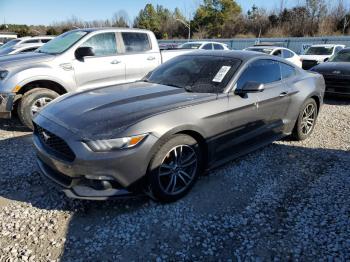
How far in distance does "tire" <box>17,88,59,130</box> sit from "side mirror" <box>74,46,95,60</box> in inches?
34.5

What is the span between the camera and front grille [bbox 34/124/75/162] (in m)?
3.03

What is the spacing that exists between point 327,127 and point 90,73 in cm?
485

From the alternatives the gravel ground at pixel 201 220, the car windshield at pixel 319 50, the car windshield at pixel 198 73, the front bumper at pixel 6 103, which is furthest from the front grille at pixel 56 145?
the car windshield at pixel 319 50

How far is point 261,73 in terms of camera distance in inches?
175

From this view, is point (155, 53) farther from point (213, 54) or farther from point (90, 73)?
point (213, 54)

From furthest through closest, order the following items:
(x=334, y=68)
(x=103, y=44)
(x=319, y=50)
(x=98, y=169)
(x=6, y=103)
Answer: (x=319, y=50) < (x=334, y=68) < (x=103, y=44) < (x=6, y=103) < (x=98, y=169)

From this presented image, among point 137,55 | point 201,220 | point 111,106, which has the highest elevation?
point 137,55

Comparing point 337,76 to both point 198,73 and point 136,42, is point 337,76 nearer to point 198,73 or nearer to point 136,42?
point 136,42

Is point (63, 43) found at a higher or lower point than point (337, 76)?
higher

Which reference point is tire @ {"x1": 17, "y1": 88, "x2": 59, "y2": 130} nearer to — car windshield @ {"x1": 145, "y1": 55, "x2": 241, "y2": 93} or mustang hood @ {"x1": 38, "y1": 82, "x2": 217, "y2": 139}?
mustang hood @ {"x1": 38, "y1": 82, "x2": 217, "y2": 139}

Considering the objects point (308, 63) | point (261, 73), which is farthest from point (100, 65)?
point (308, 63)

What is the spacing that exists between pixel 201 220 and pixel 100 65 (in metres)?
4.18

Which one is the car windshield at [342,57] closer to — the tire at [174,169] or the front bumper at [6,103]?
the tire at [174,169]

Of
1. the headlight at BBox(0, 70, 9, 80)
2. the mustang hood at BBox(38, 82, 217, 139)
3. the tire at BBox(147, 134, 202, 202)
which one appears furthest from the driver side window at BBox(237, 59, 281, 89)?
the headlight at BBox(0, 70, 9, 80)
